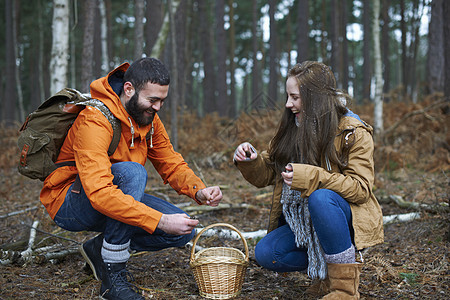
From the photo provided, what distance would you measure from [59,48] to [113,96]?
4.11 metres

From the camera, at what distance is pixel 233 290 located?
8.99ft

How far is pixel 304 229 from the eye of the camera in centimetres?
285

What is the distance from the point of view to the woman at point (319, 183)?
254cm

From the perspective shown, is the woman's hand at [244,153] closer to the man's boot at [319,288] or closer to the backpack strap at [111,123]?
the backpack strap at [111,123]

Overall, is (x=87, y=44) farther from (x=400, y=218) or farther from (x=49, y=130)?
(x=400, y=218)

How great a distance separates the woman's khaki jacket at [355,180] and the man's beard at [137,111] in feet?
3.77

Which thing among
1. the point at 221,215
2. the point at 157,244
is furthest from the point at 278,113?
the point at 157,244

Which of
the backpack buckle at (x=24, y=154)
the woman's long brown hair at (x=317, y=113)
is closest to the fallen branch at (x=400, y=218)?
the woman's long brown hair at (x=317, y=113)

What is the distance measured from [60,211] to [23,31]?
80.7 ft

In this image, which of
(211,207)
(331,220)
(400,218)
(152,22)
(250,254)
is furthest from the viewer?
(152,22)

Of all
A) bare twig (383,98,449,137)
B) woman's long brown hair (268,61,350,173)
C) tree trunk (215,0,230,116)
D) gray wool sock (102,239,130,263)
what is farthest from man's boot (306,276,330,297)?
tree trunk (215,0,230,116)

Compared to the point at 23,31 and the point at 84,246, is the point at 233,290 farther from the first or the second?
the point at 23,31

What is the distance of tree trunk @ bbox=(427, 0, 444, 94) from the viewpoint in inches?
468

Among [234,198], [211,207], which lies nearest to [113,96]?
[211,207]
